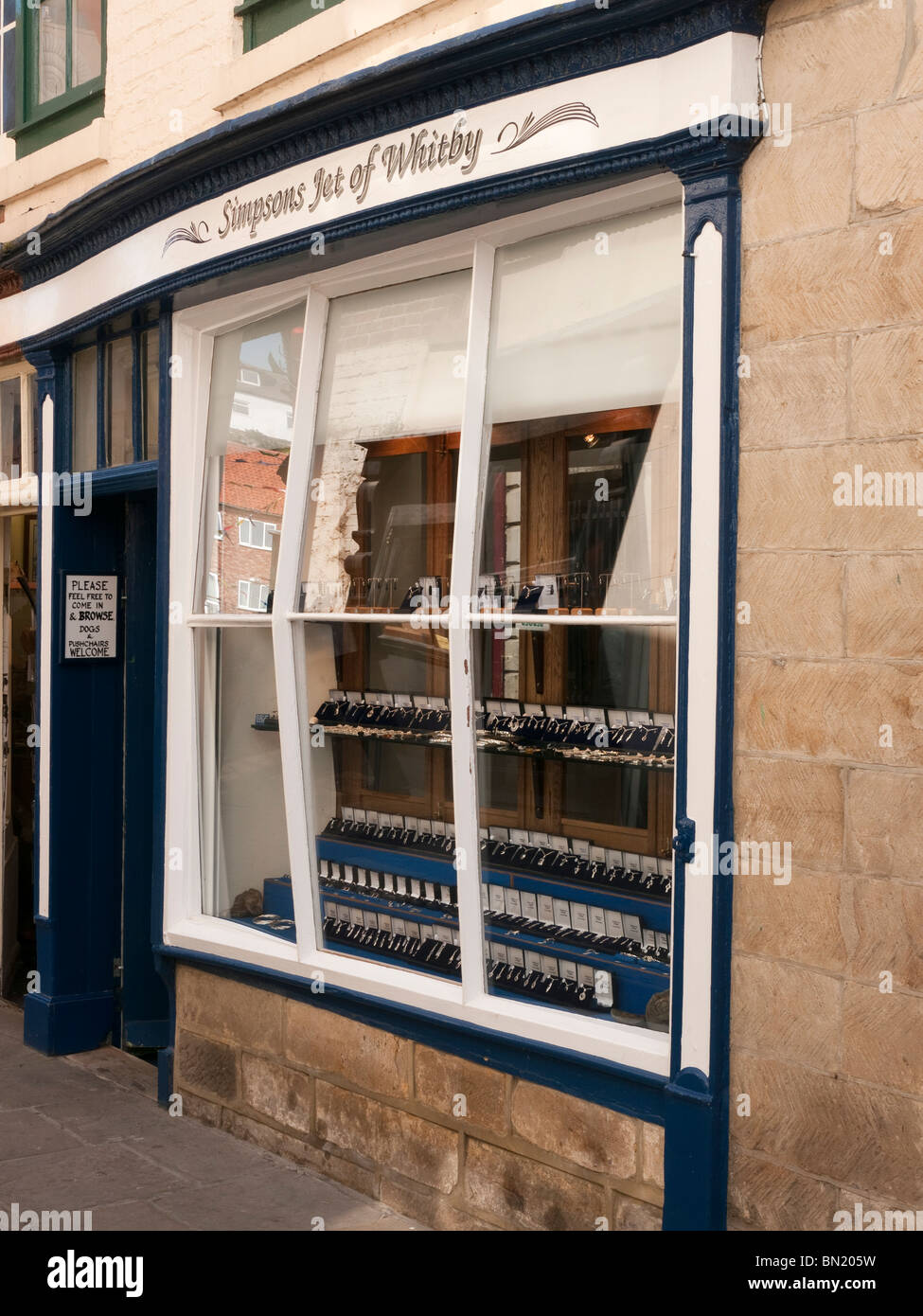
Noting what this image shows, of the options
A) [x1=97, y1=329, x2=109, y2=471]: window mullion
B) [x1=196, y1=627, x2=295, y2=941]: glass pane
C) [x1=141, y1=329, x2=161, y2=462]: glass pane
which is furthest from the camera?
[x1=97, y1=329, x2=109, y2=471]: window mullion

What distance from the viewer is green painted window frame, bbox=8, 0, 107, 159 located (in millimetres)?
7164

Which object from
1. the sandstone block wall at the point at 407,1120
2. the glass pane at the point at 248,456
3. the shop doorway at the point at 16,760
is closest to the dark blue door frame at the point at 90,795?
the shop doorway at the point at 16,760

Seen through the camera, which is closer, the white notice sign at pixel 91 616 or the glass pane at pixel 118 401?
the glass pane at pixel 118 401

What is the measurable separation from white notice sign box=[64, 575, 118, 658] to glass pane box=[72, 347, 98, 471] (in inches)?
24.3

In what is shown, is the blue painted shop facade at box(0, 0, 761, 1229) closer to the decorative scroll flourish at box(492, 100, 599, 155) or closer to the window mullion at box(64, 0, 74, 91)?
the decorative scroll flourish at box(492, 100, 599, 155)

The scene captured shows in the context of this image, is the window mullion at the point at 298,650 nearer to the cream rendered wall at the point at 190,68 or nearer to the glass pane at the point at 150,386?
the cream rendered wall at the point at 190,68

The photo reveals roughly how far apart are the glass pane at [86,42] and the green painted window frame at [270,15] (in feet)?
5.11

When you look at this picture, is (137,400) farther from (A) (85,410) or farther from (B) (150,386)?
(A) (85,410)

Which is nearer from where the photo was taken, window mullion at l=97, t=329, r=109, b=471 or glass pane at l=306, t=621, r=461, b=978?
glass pane at l=306, t=621, r=461, b=978

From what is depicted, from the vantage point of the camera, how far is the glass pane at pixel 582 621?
4.25 meters

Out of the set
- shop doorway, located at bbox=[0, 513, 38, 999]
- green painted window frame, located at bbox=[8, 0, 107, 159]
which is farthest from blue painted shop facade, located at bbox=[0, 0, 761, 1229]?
shop doorway, located at bbox=[0, 513, 38, 999]

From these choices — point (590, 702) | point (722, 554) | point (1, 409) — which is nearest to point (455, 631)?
point (590, 702)

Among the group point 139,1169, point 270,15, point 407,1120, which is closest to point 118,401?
point 270,15

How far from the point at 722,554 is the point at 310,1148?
3.04 meters
